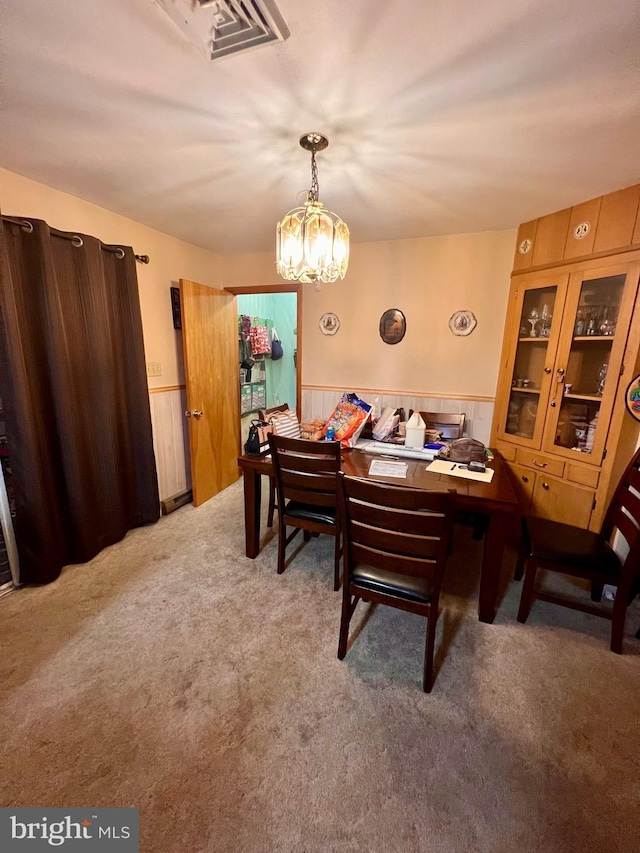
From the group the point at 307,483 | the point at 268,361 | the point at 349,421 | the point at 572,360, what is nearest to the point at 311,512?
the point at 307,483

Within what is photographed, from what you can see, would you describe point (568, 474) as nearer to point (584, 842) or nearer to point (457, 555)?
point (457, 555)

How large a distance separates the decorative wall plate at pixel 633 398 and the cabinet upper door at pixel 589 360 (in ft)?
0.22

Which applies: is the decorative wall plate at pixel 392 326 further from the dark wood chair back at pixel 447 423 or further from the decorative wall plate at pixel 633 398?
the decorative wall plate at pixel 633 398

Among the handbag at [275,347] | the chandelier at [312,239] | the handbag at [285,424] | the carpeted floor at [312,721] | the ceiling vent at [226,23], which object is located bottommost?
the carpeted floor at [312,721]

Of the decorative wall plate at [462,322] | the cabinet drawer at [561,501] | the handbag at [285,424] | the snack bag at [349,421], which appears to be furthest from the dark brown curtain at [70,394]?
the cabinet drawer at [561,501]

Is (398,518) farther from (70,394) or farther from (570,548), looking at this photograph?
(70,394)

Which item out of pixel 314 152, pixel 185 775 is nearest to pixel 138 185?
pixel 314 152

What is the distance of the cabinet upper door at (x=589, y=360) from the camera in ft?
6.32

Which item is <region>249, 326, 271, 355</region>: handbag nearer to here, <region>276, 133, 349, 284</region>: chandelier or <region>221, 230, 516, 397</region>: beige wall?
<region>221, 230, 516, 397</region>: beige wall

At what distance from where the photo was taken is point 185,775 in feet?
3.71

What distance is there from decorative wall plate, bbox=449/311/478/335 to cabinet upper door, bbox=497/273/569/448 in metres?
0.28

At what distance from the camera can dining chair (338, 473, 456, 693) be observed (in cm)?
121

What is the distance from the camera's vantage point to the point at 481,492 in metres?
1.61

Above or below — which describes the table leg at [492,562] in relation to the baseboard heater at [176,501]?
above
